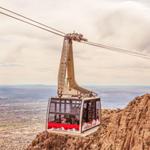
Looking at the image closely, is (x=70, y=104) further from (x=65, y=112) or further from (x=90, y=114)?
(x=90, y=114)

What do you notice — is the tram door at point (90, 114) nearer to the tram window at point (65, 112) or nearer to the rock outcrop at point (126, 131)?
the tram window at point (65, 112)

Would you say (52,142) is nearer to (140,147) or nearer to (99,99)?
(140,147)

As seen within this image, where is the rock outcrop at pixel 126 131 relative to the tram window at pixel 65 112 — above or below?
below

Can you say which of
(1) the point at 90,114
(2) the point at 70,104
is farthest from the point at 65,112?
(1) the point at 90,114

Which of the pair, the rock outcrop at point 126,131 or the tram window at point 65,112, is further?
the rock outcrop at point 126,131

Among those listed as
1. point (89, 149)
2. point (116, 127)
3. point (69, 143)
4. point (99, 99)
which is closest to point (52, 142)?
point (69, 143)

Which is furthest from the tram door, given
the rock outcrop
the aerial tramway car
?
the rock outcrop

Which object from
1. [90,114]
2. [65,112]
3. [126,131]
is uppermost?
[65,112]

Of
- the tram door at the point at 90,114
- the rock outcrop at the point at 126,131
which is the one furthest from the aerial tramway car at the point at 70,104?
the rock outcrop at the point at 126,131
